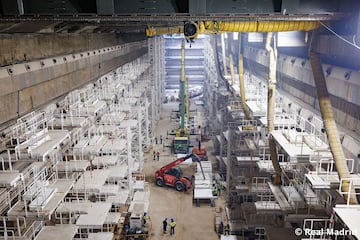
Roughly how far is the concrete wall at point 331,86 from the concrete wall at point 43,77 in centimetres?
805

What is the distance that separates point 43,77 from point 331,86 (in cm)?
828

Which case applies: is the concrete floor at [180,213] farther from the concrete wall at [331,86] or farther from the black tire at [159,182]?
the concrete wall at [331,86]

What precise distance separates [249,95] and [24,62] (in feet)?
39.4

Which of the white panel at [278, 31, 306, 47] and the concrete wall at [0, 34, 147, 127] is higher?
the white panel at [278, 31, 306, 47]

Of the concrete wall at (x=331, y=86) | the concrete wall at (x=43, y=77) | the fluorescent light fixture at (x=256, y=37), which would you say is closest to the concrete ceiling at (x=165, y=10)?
the concrete wall at (x=43, y=77)

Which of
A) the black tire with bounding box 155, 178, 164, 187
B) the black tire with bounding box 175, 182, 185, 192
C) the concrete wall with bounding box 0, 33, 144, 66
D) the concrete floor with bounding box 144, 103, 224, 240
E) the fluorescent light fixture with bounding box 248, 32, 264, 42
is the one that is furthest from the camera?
the black tire with bounding box 155, 178, 164, 187

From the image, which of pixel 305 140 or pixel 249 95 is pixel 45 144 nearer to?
pixel 305 140

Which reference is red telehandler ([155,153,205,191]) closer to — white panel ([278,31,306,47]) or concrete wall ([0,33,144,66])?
concrete wall ([0,33,144,66])

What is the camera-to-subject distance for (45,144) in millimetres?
7879

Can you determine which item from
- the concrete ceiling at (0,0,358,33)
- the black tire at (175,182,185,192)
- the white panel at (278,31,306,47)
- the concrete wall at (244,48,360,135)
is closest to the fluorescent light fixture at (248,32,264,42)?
the concrete wall at (244,48,360,135)

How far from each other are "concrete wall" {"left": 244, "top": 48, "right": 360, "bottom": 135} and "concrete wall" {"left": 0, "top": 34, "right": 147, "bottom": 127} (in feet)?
26.4

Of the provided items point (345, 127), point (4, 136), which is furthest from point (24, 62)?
point (345, 127)

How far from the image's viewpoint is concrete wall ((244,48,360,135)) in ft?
31.5

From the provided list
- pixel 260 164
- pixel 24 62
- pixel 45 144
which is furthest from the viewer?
pixel 260 164
